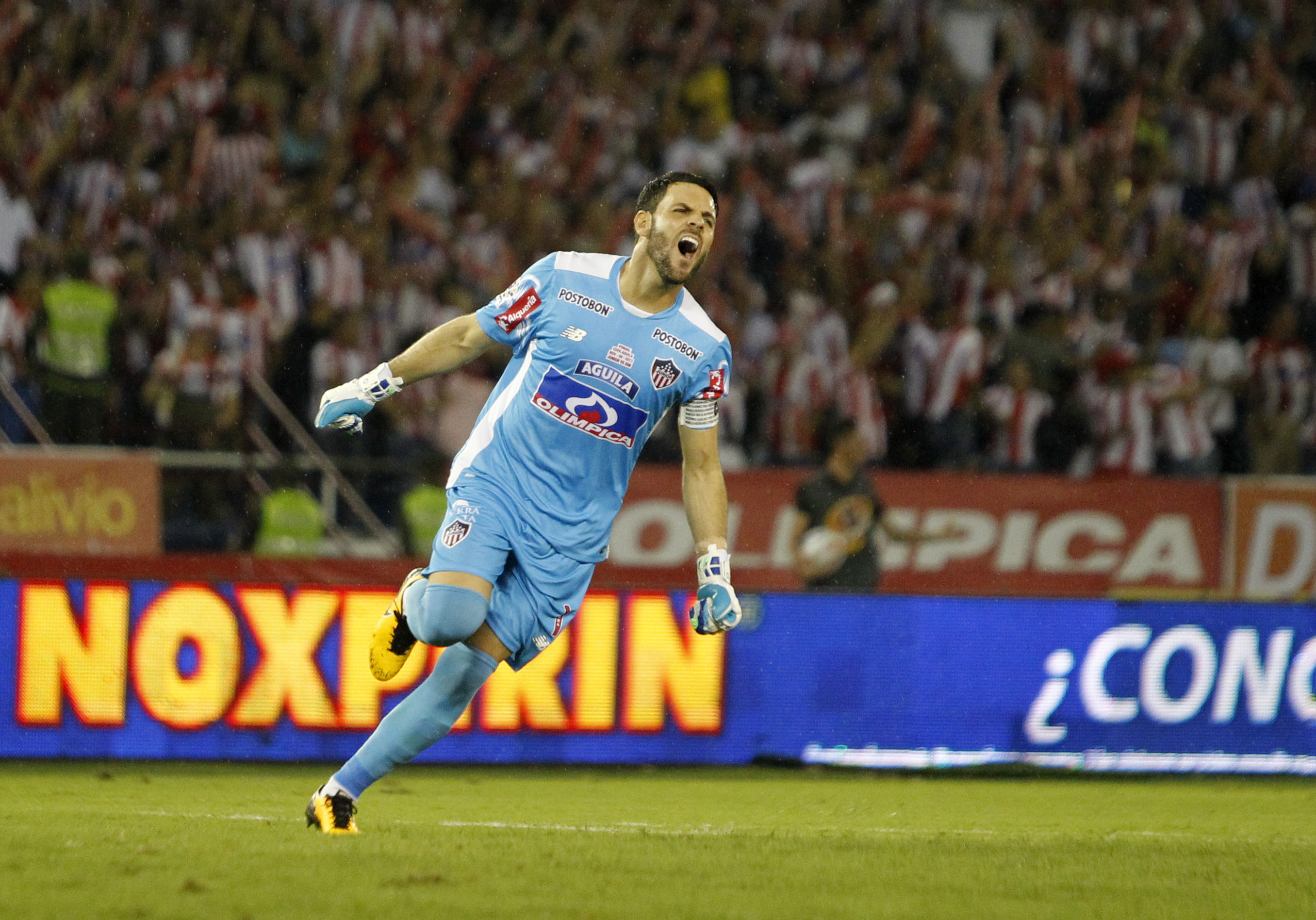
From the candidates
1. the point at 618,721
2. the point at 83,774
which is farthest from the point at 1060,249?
the point at 83,774

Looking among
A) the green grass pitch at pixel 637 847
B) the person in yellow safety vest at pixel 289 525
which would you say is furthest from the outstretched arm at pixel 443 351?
the person in yellow safety vest at pixel 289 525

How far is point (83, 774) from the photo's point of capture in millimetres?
8477

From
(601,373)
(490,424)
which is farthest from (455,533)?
(601,373)

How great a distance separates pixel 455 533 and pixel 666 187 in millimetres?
1404

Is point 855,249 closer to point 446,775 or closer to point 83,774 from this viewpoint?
point 446,775

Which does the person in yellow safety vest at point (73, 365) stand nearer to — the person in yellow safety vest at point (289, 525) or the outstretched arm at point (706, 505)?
the person in yellow safety vest at point (289, 525)

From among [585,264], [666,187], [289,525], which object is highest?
[666,187]

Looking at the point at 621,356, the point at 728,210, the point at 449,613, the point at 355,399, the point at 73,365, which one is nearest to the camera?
the point at 449,613

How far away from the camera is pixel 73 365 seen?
476 inches

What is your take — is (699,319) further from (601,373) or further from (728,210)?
(728,210)

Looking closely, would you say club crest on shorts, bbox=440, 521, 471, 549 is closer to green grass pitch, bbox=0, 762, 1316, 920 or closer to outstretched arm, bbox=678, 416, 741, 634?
outstretched arm, bbox=678, 416, 741, 634

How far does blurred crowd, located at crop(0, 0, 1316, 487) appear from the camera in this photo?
1291 cm

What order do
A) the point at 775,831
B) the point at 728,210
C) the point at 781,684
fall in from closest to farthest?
the point at 775,831
the point at 781,684
the point at 728,210

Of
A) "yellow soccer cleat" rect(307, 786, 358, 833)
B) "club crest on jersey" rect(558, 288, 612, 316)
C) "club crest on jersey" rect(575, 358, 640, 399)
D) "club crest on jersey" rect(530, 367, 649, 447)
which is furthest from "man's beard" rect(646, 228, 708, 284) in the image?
"yellow soccer cleat" rect(307, 786, 358, 833)
